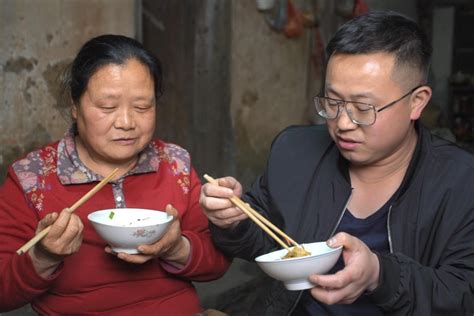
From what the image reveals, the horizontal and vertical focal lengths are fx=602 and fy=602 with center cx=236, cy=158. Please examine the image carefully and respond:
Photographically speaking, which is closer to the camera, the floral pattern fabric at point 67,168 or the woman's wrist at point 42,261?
the woman's wrist at point 42,261

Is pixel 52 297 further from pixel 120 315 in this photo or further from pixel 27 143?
pixel 27 143

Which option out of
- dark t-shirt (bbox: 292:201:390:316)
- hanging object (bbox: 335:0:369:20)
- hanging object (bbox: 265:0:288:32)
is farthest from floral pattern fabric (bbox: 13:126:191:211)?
hanging object (bbox: 335:0:369:20)

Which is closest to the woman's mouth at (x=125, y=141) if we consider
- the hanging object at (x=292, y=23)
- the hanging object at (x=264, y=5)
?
the hanging object at (x=264, y=5)

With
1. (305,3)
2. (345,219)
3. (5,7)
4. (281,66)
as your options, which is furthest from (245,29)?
(345,219)

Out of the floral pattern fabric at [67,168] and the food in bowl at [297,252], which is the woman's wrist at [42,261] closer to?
the floral pattern fabric at [67,168]

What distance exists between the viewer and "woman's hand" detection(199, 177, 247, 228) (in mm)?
1837

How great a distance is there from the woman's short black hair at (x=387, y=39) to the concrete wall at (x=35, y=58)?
7.52ft

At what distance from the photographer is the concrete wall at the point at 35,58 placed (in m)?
3.60

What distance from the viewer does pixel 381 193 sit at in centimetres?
213

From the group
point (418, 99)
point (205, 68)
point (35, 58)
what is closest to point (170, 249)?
point (418, 99)

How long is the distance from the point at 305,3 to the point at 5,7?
421 centimetres

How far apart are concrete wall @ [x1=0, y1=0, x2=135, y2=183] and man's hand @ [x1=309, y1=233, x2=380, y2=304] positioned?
8.66 ft

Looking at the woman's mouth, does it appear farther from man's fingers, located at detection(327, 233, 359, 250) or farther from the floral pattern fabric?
man's fingers, located at detection(327, 233, 359, 250)

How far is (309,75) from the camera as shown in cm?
717
